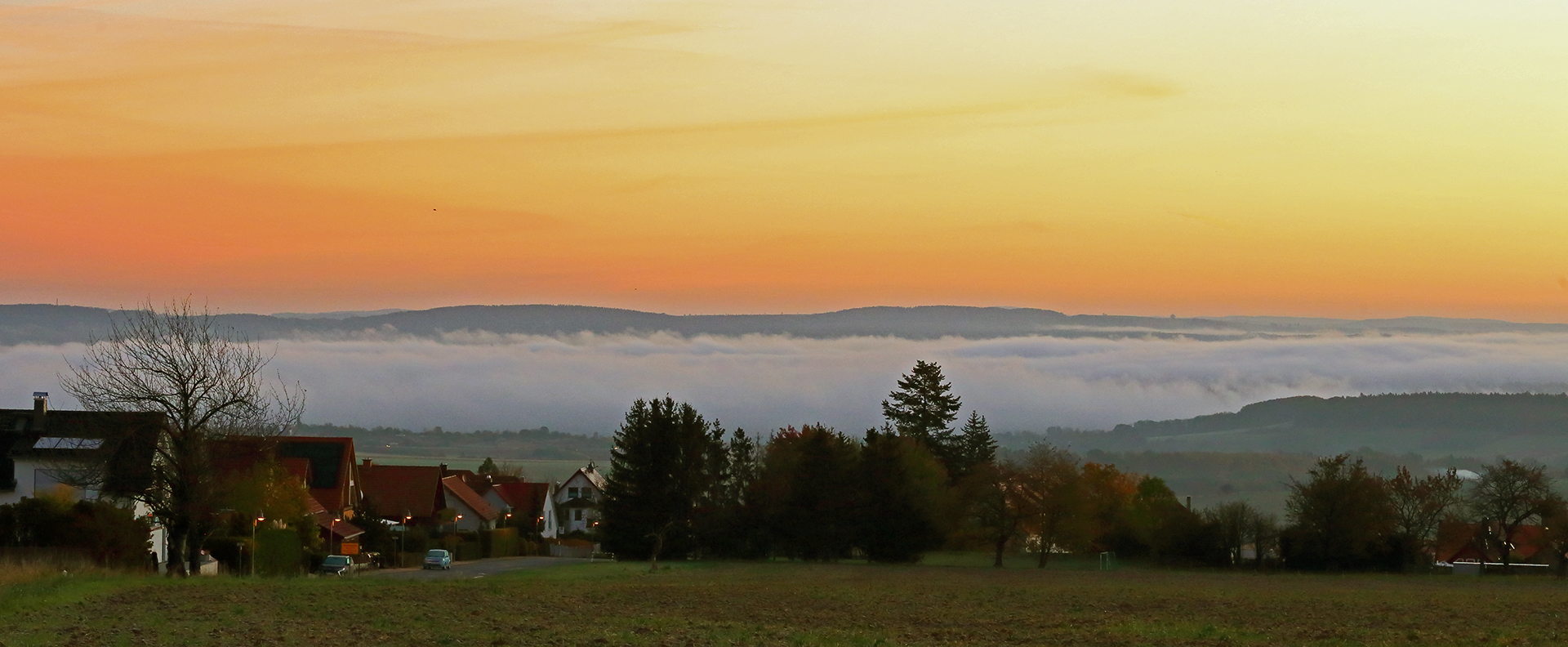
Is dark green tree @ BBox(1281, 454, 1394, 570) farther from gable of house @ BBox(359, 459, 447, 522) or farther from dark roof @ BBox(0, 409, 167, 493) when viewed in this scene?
dark roof @ BBox(0, 409, 167, 493)

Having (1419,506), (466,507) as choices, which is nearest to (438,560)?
(466,507)

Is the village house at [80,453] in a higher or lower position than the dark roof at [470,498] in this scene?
higher

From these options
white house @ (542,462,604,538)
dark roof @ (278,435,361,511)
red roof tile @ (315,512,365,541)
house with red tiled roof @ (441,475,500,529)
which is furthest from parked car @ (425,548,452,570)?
white house @ (542,462,604,538)

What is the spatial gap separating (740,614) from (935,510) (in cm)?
4324

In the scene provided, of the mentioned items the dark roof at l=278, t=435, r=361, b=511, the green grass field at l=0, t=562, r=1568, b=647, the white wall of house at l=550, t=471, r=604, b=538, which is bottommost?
the white wall of house at l=550, t=471, r=604, b=538

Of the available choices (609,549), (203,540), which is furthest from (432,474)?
(203,540)

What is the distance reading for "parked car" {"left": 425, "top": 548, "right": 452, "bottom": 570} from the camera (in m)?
61.3

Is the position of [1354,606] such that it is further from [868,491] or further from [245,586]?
[868,491]

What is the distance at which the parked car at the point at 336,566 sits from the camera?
54.6 m

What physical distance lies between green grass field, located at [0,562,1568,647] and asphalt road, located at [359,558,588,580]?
6.95 metres

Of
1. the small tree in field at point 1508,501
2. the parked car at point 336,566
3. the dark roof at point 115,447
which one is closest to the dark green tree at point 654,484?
the parked car at point 336,566

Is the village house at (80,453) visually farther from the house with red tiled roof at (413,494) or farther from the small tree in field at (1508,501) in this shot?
the small tree in field at (1508,501)

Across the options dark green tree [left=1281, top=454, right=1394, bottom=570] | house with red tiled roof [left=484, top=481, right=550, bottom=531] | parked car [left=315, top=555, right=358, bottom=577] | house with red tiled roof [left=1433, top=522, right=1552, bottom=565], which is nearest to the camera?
parked car [left=315, top=555, right=358, bottom=577]

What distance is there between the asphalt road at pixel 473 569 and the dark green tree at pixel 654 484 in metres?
4.31
